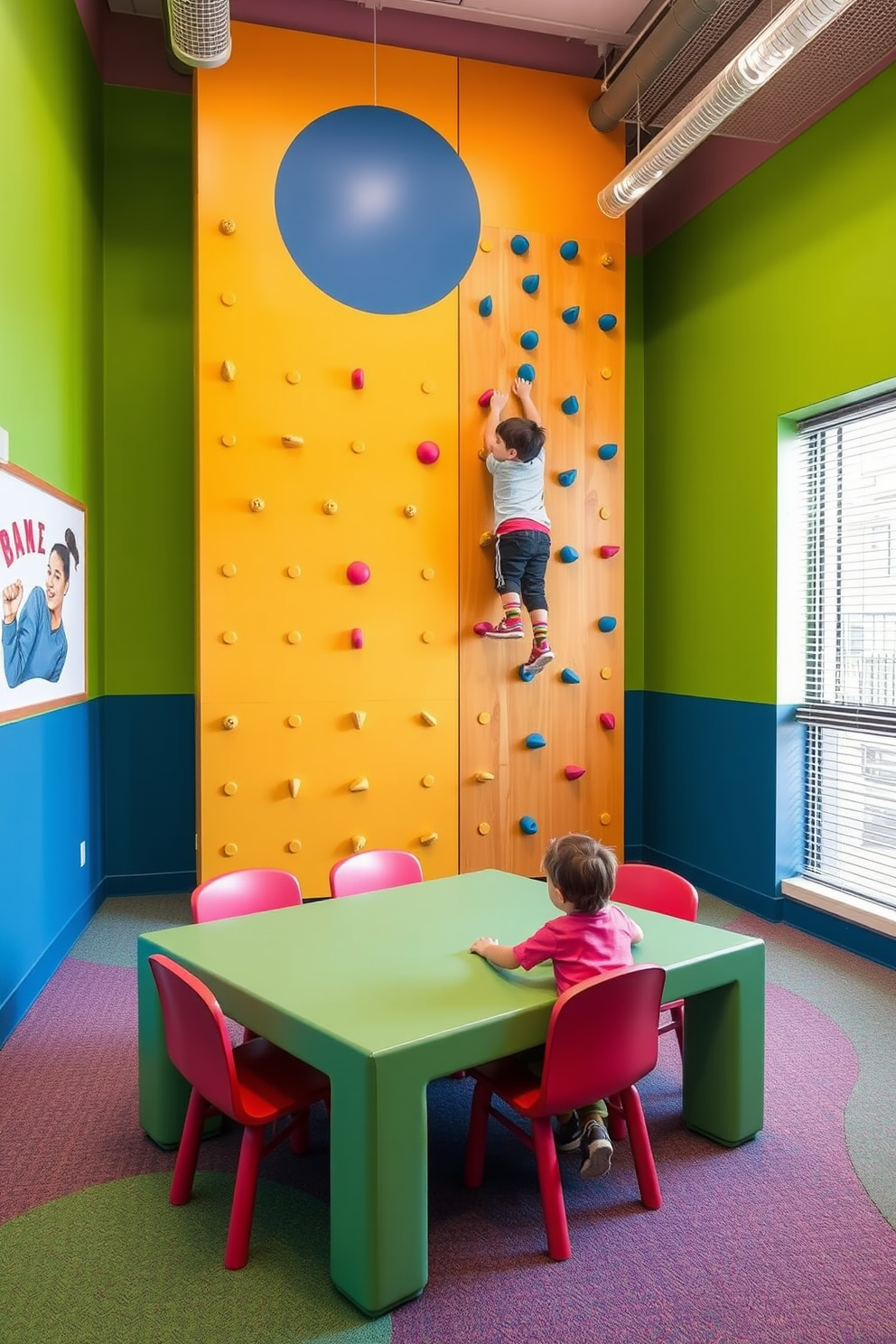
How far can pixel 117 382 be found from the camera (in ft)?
17.2

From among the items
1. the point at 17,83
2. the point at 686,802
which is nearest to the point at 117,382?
the point at 17,83

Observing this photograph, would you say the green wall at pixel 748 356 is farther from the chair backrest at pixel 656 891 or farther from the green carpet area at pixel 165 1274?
the green carpet area at pixel 165 1274

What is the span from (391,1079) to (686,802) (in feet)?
13.2

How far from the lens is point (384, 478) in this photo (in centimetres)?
484

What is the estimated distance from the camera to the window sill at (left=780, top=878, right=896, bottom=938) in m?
4.07

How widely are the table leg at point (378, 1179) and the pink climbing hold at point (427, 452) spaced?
11.5 feet

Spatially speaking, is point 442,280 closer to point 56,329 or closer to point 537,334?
point 537,334

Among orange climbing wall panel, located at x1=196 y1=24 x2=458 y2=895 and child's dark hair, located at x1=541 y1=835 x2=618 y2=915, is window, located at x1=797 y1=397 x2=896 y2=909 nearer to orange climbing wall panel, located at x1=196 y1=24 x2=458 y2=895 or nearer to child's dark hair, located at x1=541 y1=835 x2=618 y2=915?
orange climbing wall panel, located at x1=196 y1=24 x2=458 y2=895

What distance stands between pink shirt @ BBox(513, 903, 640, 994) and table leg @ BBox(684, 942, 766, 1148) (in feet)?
1.32

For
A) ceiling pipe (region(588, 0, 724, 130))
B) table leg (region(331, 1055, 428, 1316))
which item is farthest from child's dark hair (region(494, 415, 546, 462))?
table leg (region(331, 1055, 428, 1316))

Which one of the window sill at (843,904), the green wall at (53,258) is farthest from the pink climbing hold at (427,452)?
the window sill at (843,904)

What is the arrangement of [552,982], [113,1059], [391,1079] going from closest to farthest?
1. [391,1079]
2. [552,982]
3. [113,1059]

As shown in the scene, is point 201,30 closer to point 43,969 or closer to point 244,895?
point 244,895

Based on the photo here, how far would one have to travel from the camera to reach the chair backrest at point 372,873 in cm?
316
